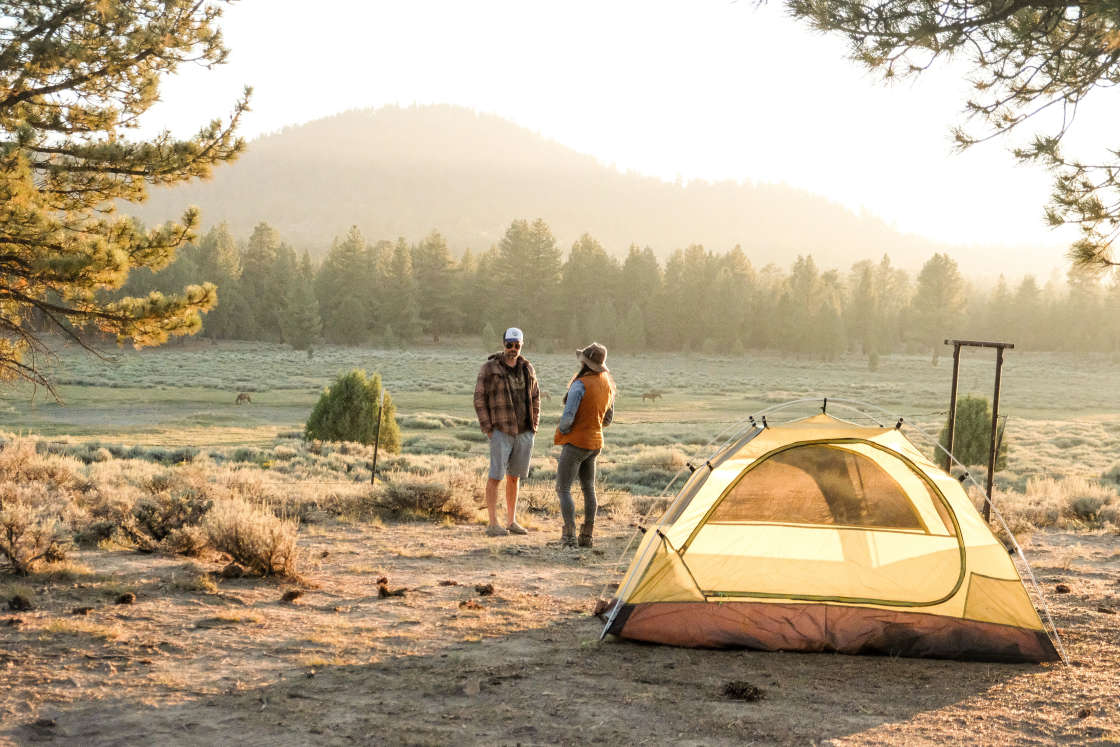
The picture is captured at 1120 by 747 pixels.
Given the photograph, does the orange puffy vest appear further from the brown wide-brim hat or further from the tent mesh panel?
the tent mesh panel

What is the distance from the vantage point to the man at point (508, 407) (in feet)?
27.9

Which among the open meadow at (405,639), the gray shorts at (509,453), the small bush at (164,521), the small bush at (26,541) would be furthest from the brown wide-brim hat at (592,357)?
the small bush at (26,541)

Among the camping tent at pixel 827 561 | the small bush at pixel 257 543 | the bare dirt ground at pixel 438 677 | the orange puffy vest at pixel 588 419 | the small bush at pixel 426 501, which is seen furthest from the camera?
the small bush at pixel 426 501

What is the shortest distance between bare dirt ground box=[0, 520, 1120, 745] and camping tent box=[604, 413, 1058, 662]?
16 cm

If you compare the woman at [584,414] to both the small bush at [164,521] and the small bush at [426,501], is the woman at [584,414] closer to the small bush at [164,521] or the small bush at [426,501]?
the small bush at [426,501]

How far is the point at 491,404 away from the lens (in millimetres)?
8539

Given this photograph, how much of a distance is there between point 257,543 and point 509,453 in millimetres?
2593

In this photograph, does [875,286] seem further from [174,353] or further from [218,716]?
[218,716]

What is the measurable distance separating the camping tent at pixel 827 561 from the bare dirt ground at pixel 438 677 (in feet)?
0.53

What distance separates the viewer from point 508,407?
28.1ft

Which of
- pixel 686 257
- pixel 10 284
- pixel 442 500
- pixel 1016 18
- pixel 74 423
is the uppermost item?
pixel 686 257

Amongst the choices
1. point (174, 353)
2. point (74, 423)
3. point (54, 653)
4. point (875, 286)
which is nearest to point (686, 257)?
point (875, 286)

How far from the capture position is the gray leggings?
8289mm

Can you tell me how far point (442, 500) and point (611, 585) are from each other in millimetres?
3443
